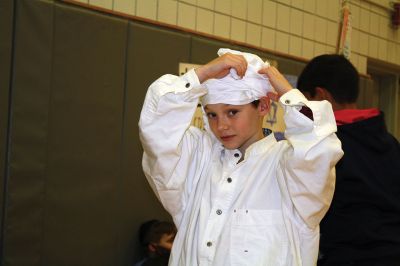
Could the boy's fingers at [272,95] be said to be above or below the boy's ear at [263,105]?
above

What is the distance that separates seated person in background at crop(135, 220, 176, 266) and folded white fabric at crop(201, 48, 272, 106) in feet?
6.90

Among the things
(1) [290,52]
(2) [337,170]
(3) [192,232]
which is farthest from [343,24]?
(3) [192,232]

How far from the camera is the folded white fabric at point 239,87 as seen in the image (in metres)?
2.01

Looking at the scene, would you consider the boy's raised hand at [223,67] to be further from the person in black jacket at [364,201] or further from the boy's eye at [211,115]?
the person in black jacket at [364,201]

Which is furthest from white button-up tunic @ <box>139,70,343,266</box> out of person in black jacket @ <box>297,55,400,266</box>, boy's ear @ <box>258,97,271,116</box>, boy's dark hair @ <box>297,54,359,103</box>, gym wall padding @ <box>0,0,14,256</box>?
gym wall padding @ <box>0,0,14,256</box>

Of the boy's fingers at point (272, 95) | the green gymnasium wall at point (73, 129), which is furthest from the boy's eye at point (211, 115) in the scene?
the green gymnasium wall at point (73, 129)

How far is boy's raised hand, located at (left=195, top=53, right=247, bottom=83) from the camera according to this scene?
1970mm

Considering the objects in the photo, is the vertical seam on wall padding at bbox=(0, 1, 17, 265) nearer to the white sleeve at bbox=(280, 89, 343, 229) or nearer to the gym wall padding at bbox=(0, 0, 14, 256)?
the gym wall padding at bbox=(0, 0, 14, 256)

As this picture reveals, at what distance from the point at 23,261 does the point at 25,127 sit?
859 mm

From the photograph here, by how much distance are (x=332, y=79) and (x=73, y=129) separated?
186 cm

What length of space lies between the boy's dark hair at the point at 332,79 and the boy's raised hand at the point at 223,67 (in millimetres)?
705

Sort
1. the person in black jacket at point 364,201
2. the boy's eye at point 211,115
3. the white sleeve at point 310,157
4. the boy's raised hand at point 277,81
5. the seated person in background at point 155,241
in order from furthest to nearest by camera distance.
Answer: the seated person in background at point 155,241 → the person in black jacket at point 364,201 → the boy's eye at point 211,115 → the boy's raised hand at point 277,81 → the white sleeve at point 310,157

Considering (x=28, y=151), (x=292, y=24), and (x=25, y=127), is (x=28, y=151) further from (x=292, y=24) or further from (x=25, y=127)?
(x=292, y=24)

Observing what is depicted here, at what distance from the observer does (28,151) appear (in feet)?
11.0
